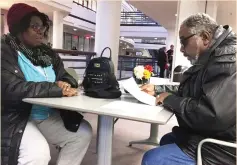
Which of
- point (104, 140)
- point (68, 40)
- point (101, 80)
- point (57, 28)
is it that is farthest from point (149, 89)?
point (68, 40)

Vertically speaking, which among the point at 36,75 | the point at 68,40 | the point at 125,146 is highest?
the point at 68,40

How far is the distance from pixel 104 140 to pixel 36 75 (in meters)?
0.62

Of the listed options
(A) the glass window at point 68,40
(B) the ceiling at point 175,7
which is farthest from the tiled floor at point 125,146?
(A) the glass window at point 68,40

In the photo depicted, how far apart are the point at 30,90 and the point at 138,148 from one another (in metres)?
1.83

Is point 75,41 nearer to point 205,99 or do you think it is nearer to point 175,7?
point 175,7

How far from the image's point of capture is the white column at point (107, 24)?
4.41 meters

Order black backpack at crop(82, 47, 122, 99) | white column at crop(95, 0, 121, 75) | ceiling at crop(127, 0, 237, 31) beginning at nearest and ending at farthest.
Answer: black backpack at crop(82, 47, 122, 99) < white column at crop(95, 0, 121, 75) < ceiling at crop(127, 0, 237, 31)

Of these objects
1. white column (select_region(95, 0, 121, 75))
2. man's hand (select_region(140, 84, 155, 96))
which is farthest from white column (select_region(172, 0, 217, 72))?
man's hand (select_region(140, 84, 155, 96))

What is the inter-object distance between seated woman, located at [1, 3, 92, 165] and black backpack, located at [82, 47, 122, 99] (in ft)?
0.40

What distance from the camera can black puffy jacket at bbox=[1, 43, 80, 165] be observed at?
1388 millimetres

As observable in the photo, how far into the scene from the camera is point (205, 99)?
3.80 ft

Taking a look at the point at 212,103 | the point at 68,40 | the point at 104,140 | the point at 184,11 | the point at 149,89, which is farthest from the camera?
the point at 68,40

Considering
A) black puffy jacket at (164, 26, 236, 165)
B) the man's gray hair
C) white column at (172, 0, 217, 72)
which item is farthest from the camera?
white column at (172, 0, 217, 72)

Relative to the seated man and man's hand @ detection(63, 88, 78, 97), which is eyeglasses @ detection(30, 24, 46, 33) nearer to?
man's hand @ detection(63, 88, 78, 97)
